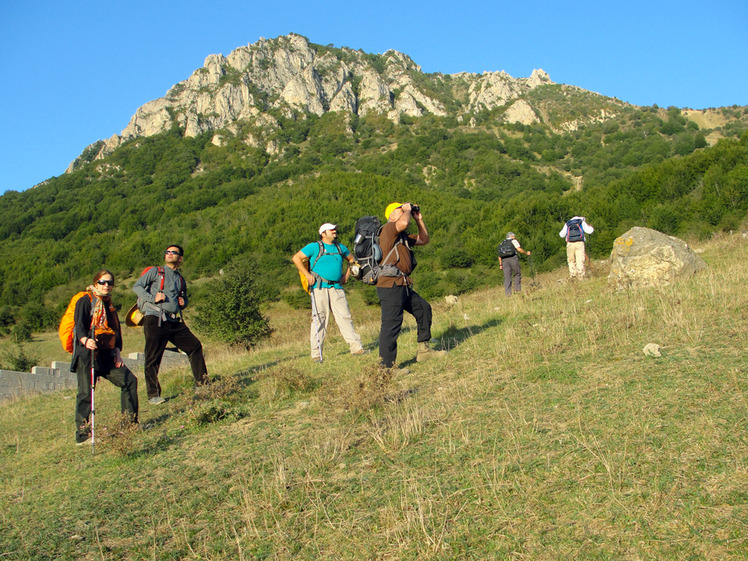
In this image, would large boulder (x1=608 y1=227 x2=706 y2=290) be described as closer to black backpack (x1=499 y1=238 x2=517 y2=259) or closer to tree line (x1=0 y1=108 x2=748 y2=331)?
black backpack (x1=499 y1=238 x2=517 y2=259)

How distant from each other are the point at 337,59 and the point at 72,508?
15414cm

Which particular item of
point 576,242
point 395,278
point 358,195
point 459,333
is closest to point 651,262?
point 576,242

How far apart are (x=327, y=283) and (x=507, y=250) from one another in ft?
22.2

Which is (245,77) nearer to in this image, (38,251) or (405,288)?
(38,251)

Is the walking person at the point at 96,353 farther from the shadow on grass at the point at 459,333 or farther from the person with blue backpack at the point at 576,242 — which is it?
the person with blue backpack at the point at 576,242

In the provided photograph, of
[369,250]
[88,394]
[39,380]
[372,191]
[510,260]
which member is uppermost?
[372,191]

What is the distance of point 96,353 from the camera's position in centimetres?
544

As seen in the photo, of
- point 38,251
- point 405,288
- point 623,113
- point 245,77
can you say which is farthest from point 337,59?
point 405,288

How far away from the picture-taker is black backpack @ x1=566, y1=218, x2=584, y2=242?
12.2 m

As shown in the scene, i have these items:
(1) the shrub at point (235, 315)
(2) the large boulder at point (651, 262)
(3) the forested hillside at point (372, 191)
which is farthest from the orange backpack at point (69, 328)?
(3) the forested hillside at point (372, 191)

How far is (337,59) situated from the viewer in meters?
144

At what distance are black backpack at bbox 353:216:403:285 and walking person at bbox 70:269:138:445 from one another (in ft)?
9.06

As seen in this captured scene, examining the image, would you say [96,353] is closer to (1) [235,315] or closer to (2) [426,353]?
(2) [426,353]

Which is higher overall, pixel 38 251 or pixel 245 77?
pixel 245 77
